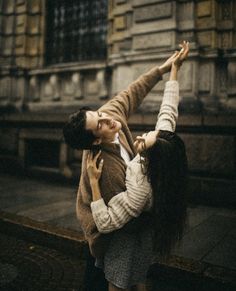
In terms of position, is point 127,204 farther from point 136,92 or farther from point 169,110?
point 136,92

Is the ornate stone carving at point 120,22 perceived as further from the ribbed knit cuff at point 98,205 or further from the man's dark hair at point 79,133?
the ribbed knit cuff at point 98,205

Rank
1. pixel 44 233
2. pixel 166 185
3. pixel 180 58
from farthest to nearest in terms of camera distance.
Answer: pixel 44 233, pixel 180 58, pixel 166 185

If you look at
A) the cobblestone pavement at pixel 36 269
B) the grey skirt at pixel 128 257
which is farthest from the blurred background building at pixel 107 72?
the grey skirt at pixel 128 257

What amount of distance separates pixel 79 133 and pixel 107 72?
6078 mm

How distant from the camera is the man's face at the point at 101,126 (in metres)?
2.23

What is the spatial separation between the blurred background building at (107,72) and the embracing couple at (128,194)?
3.81 m

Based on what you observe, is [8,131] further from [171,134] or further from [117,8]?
[171,134]

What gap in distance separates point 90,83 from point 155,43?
2.24 meters

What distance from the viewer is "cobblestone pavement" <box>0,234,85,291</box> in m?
3.38

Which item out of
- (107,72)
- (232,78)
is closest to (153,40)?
(107,72)

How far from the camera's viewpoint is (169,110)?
2488mm

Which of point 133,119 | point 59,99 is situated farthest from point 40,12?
point 133,119

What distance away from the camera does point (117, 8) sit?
7.71 meters

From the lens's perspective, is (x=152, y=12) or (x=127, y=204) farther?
(x=152, y=12)
